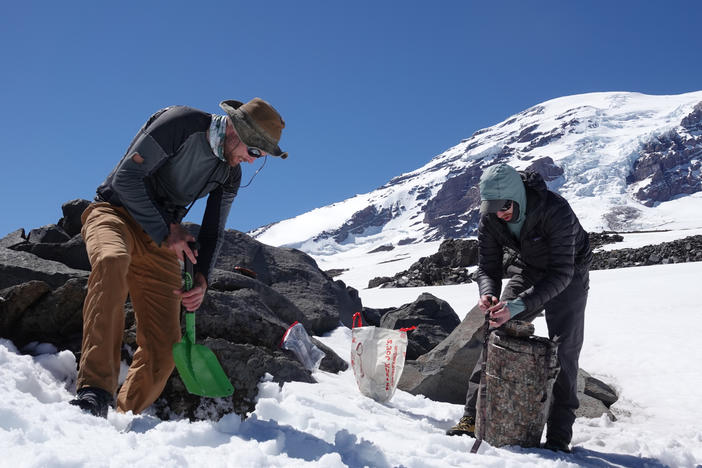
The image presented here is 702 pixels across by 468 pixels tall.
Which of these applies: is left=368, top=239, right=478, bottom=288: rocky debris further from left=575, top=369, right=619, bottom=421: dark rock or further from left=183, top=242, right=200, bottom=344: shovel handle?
left=183, top=242, right=200, bottom=344: shovel handle

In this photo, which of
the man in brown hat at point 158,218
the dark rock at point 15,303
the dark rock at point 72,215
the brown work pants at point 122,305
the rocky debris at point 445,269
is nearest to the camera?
the brown work pants at point 122,305

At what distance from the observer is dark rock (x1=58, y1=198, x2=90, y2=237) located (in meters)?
8.18

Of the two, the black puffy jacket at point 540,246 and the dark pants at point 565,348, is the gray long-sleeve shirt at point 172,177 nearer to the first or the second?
the black puffy jacket at point 540,246

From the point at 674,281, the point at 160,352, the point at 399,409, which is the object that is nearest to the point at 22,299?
the point at 160,352

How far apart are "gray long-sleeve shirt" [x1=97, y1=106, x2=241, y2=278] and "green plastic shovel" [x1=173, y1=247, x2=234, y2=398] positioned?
53cm

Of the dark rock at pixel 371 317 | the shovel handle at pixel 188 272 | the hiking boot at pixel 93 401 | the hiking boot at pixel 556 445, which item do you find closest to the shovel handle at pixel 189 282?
the shovel handle at pixel 188 272

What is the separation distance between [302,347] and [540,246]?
2.34 meters

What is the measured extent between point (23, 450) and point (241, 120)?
72.1 inches

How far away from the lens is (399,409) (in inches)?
185

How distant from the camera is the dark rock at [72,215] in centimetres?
818

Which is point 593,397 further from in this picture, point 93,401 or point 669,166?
point 669,166

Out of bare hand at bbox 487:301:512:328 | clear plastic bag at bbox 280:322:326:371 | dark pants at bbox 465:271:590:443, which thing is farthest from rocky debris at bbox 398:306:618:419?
bare hand at bbox 487:301:512:328

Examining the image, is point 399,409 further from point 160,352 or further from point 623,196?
point 623,196

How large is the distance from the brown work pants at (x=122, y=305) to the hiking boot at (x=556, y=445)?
8.37 feet
